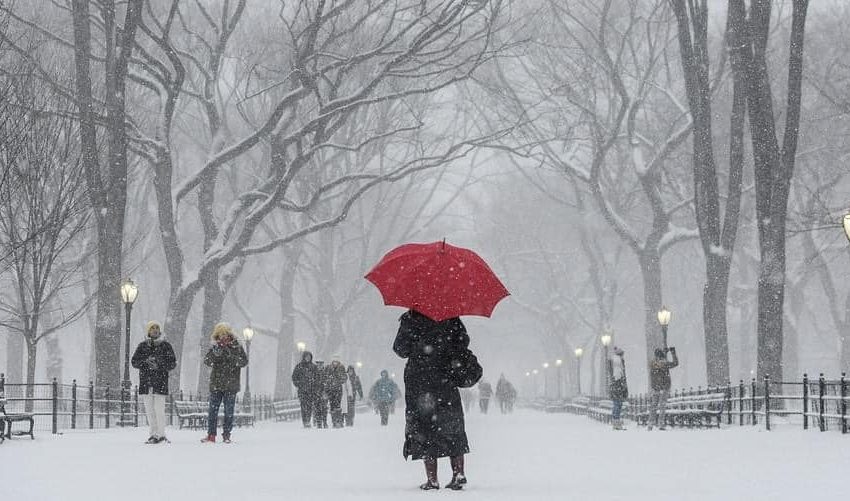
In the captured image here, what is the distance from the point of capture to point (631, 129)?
36.3 metres

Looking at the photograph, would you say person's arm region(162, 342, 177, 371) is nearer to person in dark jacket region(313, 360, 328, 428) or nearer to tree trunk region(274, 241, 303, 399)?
person in dark jacket region(313, 360, 328, 428)

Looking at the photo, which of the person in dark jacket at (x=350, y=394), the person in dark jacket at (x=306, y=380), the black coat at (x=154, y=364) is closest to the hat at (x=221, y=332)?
the black coat at (x=154, y=364)

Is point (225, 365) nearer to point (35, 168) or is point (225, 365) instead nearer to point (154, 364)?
point (154, 364)

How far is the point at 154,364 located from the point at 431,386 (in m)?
8.27

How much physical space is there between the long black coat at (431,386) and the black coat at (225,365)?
771 cm

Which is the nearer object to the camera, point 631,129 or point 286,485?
point 286,485

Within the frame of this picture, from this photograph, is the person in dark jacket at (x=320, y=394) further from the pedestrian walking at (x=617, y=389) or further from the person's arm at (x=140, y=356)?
the person's arm at (x=140, y=356)

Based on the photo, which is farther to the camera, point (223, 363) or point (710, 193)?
point (710, 193)

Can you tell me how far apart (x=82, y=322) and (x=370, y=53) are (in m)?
49.8

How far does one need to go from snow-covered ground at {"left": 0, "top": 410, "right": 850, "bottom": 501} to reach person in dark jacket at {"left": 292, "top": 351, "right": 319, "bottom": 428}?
25.0ft

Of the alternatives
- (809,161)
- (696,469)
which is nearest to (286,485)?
(696,469)

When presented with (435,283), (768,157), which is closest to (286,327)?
(768,157)

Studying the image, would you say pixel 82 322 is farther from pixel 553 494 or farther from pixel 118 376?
pixel 553 494

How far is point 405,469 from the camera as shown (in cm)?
1375
